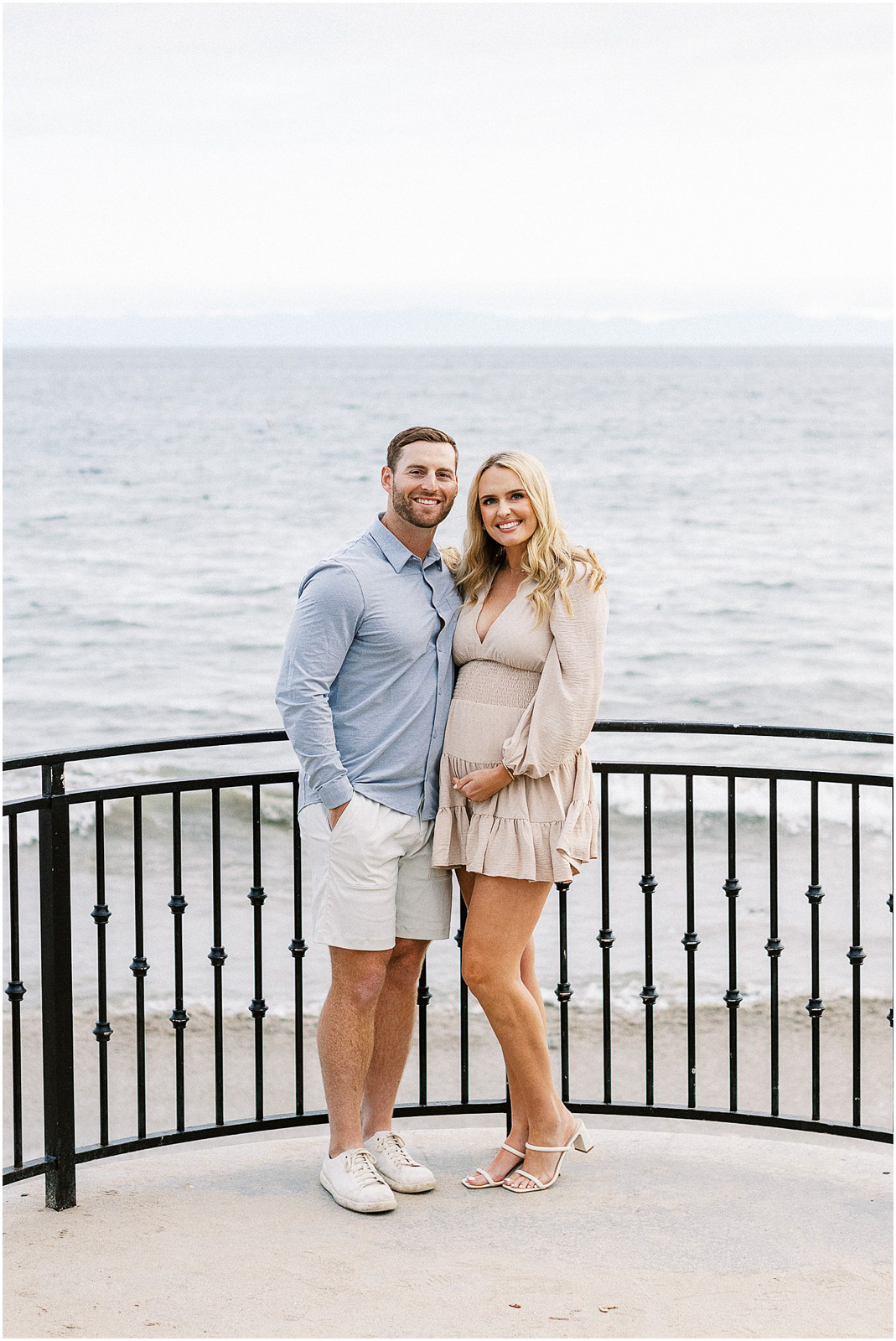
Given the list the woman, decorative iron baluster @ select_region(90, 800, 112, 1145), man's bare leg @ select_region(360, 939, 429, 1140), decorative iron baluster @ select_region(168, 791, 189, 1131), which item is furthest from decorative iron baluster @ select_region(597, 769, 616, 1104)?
decorative iron baluster @ select_region(90, 800, 112, 1145)

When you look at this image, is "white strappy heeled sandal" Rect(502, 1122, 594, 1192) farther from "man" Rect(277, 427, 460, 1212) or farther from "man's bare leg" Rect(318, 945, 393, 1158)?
"man's bare leg" Rect(318, 945, 393, 1158)

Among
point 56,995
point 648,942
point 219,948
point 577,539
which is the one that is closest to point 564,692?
point 648,942

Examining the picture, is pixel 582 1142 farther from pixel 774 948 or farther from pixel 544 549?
pixel 544 549

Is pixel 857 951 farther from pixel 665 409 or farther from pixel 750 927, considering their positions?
pixel 665 409

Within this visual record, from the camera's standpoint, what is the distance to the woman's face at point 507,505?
2.96m

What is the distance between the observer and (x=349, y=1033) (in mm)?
3088

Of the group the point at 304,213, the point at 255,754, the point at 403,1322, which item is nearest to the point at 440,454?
the point at 403,1322

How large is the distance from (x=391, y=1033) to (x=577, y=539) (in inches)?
878

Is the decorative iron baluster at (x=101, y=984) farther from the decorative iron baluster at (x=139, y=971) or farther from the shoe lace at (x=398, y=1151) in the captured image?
the shoe lace at (x=398, y=1151)

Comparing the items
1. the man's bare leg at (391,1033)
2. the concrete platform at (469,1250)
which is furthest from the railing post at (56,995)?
the man's bare leg at (391,1033)

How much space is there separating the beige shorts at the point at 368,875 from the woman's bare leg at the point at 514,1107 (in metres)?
0.10

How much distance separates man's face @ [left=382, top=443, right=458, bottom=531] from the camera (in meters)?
2.98

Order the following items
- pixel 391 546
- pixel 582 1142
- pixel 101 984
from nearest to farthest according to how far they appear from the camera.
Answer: pixel 391 546 < pixel 101 984 < pixel 582 1142

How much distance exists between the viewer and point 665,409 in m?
50.4
